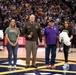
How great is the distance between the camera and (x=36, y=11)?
26.4 m

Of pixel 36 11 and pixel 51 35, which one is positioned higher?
pixel 36 11

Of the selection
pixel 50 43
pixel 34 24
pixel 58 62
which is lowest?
pixel 58 62

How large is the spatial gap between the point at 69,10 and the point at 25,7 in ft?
14.8

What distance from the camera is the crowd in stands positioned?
24.5 m

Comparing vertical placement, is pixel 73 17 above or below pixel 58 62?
above

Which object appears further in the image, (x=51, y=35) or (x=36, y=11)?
(x=36, y=11)

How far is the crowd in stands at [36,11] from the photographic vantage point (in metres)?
24.5

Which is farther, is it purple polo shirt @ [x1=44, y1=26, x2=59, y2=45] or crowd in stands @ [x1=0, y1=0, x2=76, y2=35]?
crowd in stands @ [x1=0, y1=0, x2=76, y2=35]

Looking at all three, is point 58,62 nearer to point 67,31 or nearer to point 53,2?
point 67,31

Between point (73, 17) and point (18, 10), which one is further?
point (73, 17)

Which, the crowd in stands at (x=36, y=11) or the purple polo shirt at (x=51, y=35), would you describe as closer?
the purple polo shirt at (x=51, y=35)

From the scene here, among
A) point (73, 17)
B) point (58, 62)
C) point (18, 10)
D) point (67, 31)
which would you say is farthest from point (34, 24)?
point (73, 17)

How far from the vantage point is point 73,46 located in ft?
64.7

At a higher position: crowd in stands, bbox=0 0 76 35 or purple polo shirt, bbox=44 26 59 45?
crowd in stands, bbox=0 0 76 35
